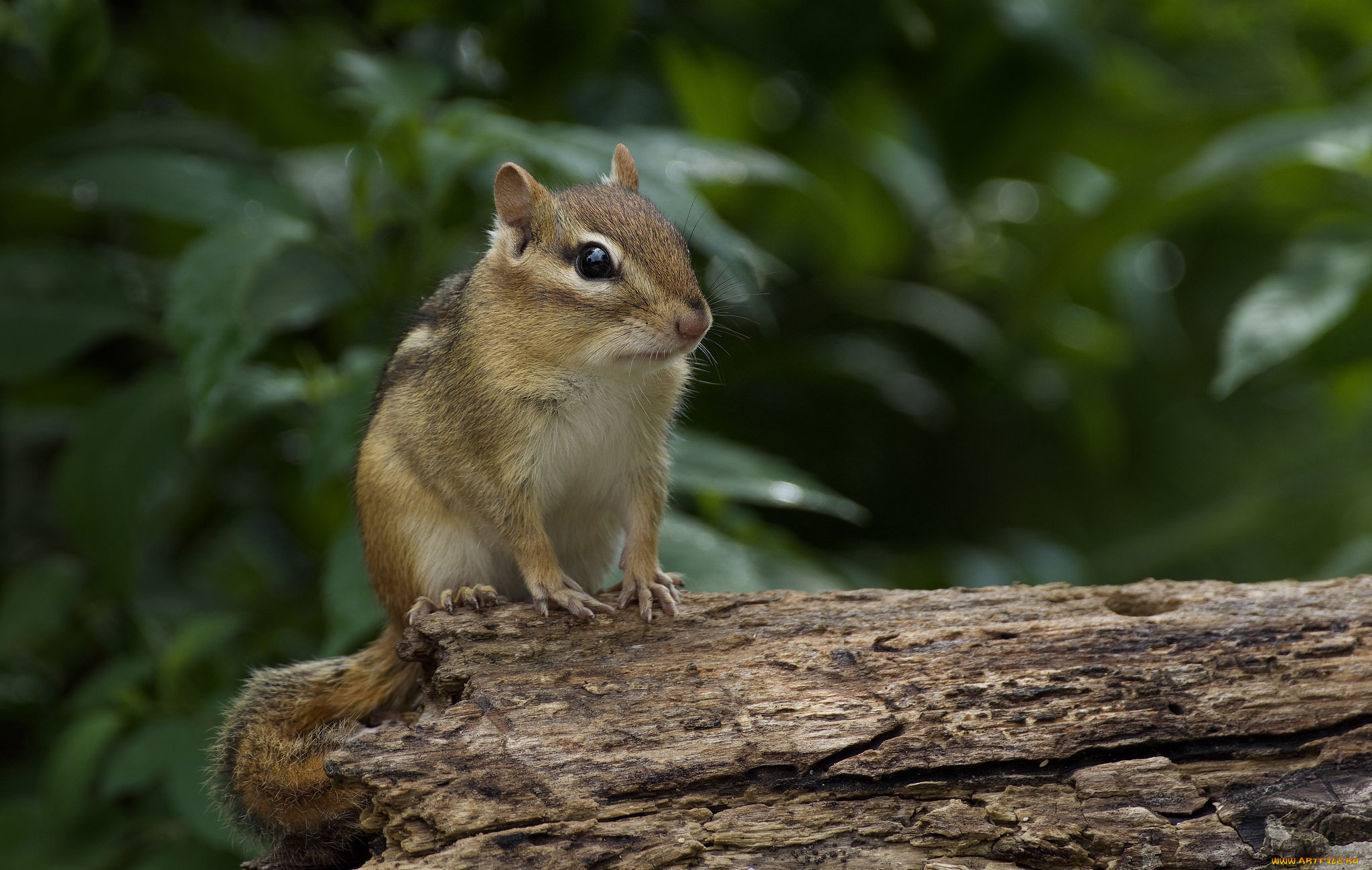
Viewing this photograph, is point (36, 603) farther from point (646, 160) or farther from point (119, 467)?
point (646, 160)

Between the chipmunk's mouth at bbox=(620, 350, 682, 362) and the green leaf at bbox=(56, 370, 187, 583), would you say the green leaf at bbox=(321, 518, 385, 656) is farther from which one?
the chipmunk's mouth at bbox=(620, 350, 682, 362)

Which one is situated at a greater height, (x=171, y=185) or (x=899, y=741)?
(x=171, y=185)

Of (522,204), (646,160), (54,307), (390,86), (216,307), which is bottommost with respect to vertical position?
(216,307)

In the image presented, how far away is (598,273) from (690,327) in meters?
0.28

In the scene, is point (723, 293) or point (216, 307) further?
point (723, 293)

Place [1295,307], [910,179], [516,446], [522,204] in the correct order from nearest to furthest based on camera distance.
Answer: [516,446]
[522,204]
[1295,307]
[910,179]

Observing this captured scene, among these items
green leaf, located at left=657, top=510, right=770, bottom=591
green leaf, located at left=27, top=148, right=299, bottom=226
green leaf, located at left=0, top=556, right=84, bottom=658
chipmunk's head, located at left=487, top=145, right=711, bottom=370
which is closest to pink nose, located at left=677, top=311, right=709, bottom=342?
chipmunk's head, located at left=487, top=145, right=711, bottom=370

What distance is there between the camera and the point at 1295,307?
9.95 feet

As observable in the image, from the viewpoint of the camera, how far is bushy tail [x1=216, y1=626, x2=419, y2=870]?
228 cm

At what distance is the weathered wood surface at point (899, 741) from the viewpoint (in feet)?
6.40

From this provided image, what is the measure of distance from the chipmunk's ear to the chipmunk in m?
0.13

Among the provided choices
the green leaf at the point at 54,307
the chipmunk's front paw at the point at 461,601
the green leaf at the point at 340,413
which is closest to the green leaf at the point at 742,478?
the chipmunk's front paw at the point at 461,601

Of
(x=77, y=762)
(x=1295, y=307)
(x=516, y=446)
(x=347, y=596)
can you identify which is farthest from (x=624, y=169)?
(x=77, y=762)

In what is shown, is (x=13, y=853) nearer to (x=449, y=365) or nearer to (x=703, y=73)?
(x=449, y=365)
